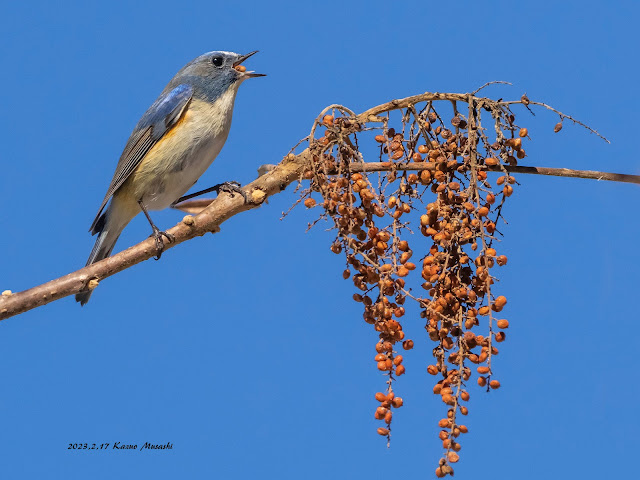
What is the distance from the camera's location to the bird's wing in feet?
16.6

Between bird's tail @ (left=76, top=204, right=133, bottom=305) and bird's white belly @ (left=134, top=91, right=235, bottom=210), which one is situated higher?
bird's white belly @ (left=134, top=91, right=235, bottom=210)

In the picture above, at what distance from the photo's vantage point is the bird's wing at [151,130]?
5.07 m

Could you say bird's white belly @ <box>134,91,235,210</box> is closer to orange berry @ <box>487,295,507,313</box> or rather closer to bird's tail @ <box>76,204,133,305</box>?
bird's tail @ <box>76,204,133,305</box>

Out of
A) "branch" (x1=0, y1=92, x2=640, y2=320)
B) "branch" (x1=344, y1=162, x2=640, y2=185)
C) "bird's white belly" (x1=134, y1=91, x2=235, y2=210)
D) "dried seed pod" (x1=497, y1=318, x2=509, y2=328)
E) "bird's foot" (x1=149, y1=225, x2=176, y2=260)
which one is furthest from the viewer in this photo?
"bird's white belly" (x1=134, y1=91, x2=235, y2=210)

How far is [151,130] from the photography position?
515cm

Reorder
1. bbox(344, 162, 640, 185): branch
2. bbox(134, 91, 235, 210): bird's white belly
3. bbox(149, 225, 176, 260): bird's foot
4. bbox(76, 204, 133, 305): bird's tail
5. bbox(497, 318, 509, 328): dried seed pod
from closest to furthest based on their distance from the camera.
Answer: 1. bbox(497, 318, 509, 328): dried seed pod
2. bbox(344, 162, 640, 185): branch
3. bbox(149, 225, 176, 260): bird's foot
4. bbox(134, 91, 235, 210): bird's white belly
5. bbox(76, 204, 133, 305): bird's tail

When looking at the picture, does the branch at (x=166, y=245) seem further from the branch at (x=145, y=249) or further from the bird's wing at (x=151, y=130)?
the bird's wing at (x=151, y=130)

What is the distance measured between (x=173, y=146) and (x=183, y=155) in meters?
0.10

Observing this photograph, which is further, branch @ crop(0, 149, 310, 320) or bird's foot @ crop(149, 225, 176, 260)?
bird's foot @ crop(149, 225, 176, 260)

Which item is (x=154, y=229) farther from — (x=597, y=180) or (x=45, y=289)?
(x=597, y=180)

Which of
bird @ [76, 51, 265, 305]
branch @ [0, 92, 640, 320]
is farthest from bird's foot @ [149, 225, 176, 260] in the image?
bird @ [76, 51, 265, 305]

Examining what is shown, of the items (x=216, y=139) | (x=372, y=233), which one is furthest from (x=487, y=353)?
(x=216, y=139)

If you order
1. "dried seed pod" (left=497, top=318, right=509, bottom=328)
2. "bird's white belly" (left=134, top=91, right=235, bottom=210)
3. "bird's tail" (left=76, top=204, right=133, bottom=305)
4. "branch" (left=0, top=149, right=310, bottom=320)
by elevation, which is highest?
"bird's white belly" (left=134, top=91, right=235, bottom=210)

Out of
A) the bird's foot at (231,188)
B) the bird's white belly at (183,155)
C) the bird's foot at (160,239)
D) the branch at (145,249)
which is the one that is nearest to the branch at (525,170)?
the branch at (145,249)
